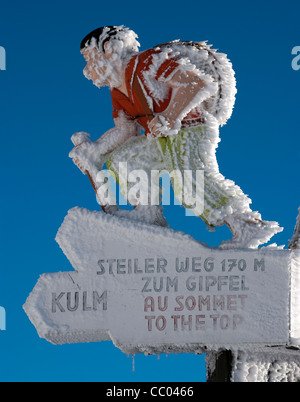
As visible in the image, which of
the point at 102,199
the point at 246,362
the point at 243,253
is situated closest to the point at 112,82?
the point at 102,199

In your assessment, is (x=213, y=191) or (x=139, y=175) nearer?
(x=213, y=191)

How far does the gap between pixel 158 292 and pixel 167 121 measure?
109cm

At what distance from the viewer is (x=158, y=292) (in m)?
6.42

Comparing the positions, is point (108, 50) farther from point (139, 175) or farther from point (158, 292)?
point (158, 292)

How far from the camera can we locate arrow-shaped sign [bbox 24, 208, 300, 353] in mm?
6293

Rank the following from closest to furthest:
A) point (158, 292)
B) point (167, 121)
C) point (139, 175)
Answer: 1. point (158, 292)
2. point (167, 121)
3. point (139, 175)

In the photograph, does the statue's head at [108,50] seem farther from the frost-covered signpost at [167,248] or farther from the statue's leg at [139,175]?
the statue's leg at [139,175]

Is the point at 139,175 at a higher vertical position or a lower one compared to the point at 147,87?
lower

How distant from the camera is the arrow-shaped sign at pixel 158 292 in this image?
248 inches

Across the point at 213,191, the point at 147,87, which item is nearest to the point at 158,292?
the point at 213,191

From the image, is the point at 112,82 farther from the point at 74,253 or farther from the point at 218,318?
the point at 218,318

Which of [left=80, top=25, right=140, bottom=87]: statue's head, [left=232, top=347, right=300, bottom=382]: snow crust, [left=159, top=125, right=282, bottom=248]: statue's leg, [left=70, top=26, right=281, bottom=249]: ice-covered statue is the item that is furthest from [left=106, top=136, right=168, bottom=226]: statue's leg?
[left=232, top=347, right=300, bottom=382]: snow crust

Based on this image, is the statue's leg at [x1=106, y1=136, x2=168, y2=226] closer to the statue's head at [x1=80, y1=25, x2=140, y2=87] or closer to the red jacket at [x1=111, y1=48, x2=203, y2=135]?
the red jacket at [x1=111, y1=48, x2=203, y2=135]

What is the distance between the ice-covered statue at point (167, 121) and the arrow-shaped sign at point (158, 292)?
0.18 metres
